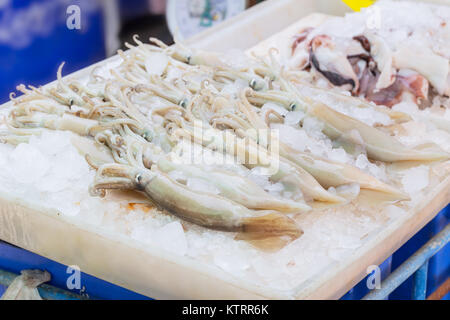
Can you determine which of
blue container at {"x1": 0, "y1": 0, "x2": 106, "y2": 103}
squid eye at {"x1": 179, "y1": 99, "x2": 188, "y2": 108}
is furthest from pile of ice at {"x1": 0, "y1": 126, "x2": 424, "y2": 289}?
blue container at {"x1": 0, "y1": 0, "x2": 106, "y2": 103}

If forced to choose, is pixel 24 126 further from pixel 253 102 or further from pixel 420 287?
pixel 420 287

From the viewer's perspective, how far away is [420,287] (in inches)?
72.5

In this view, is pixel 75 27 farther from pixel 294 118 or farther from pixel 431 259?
pixel 431 259

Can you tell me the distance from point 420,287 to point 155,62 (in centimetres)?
126

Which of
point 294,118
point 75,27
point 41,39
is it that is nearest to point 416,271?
point 294,118

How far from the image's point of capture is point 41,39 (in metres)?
3.92

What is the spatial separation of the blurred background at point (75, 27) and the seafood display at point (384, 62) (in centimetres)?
110

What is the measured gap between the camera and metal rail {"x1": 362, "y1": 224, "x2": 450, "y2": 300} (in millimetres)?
1604

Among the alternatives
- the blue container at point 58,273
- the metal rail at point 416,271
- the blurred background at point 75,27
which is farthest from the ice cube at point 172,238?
the blurred background at point 75,27

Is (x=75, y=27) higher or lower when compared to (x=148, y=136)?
lower

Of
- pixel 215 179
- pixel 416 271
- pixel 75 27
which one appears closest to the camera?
pixel 215 179

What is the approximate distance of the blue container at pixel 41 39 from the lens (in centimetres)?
375

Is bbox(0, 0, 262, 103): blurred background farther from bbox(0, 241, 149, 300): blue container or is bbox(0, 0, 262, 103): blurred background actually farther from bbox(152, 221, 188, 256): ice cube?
bbox(152, 221, 188, 256): ice cube

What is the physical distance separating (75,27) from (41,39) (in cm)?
24
